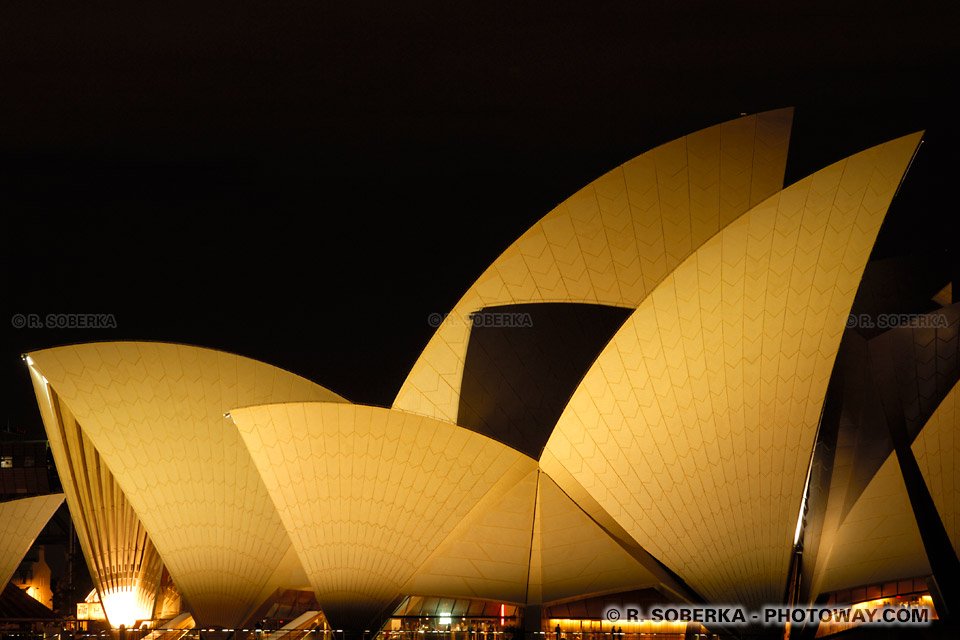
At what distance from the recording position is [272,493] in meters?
22.4

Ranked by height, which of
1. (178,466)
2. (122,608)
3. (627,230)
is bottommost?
(122,608)

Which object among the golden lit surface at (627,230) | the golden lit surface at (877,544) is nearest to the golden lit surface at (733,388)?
the golden lit surface at (877,544)

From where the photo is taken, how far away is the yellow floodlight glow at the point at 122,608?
28.3m

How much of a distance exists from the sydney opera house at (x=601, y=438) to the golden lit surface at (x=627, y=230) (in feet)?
0.19

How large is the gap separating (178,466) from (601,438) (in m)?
11.3

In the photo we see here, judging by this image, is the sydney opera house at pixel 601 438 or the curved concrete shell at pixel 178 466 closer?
the sydney opera house at pixel 601 438

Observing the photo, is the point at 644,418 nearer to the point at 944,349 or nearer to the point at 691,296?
the point at 691,296

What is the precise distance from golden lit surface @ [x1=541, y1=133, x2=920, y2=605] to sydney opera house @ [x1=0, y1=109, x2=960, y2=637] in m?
0.05

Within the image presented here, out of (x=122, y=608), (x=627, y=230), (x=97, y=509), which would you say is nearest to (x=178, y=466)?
(x=97, y=509)

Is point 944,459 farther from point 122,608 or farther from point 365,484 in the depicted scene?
point 122,608

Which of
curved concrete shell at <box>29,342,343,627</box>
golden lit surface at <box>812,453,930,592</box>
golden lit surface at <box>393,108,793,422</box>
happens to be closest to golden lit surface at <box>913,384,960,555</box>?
golden lit surface at <box>812,453,930,592</box>

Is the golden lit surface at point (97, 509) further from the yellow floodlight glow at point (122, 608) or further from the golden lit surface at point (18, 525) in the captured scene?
the golden lit surface at point (18, 525)

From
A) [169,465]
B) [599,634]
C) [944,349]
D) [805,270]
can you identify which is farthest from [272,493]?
[944,349]

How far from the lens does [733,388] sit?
20.5 meters
